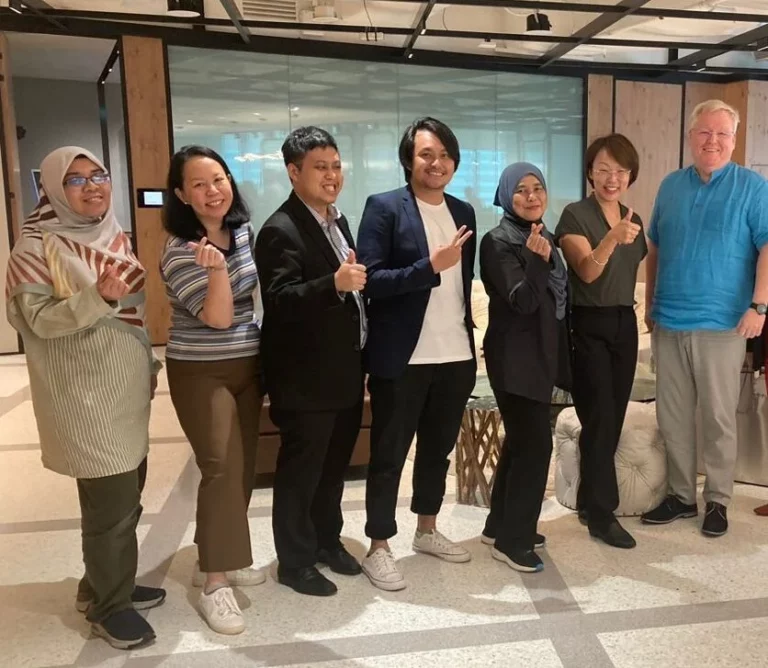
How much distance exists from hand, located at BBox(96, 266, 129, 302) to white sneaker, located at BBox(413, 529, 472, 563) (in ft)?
4.60

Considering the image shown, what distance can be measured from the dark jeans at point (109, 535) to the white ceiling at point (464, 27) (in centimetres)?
503

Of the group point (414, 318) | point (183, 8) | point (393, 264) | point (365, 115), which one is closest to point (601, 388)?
point (414, 318)

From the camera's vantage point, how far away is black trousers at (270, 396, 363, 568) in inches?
88.0

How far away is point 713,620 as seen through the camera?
2.16m

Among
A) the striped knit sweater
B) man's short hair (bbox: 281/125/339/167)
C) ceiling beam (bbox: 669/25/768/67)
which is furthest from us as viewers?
ceiling beam (bbox: 669/25/768/67)

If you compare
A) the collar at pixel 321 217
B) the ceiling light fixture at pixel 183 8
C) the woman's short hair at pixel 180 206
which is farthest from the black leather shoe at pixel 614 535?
the ceiling light fixture at pixel 183 8

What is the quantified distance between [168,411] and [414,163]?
118 inches

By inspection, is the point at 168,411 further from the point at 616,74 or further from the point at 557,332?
the point at 616,74

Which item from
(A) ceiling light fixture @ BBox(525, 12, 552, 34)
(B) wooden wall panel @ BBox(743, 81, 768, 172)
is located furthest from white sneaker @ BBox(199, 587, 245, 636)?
(B) wooden wall panel @ BBox(743, 81, 768, 172)

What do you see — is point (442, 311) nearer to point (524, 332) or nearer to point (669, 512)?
point (524, 332)

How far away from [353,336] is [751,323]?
144cm

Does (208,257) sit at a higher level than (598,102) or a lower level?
lower

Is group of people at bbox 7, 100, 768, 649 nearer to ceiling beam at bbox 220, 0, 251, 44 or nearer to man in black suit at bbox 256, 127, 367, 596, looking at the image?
man in black suit at bbox 256, 127, 367, 596

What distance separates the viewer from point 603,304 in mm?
2521
